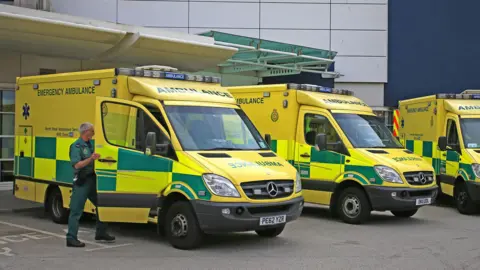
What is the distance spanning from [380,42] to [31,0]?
36.8ft

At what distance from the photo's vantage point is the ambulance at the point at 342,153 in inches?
443

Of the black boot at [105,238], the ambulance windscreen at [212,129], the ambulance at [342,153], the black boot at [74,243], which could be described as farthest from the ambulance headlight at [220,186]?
the ambulance at [342,153]

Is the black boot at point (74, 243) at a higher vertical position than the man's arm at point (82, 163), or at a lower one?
lower

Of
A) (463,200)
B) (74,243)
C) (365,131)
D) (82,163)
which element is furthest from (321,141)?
(74,243)

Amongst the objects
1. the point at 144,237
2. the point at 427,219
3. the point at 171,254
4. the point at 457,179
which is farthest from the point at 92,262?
the point at 457,179

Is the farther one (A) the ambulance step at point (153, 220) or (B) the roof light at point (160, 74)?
(B) the roof light at point (160, 74)

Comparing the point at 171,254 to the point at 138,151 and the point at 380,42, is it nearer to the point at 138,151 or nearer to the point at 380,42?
the point at 138,151

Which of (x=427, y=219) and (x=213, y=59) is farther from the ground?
(x=213, y=59)

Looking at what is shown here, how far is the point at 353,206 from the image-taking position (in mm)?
11578

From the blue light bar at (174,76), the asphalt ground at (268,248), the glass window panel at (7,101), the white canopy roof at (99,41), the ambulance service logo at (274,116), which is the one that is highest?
the white canopy roof at (99,41)

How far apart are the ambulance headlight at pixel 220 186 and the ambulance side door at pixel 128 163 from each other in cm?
78

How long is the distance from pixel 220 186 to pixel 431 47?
15.3m

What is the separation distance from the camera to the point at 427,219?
12.5m

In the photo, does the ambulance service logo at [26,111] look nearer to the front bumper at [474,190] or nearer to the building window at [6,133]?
the building window at [6,133]
